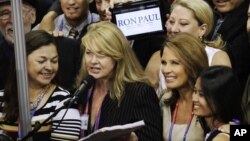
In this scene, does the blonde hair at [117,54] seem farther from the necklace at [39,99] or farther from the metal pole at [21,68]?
the metal pole at [21,68]

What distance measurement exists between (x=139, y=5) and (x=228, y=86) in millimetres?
1076

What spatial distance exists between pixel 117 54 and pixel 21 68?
77cm

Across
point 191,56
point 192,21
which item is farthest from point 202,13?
point 191,56

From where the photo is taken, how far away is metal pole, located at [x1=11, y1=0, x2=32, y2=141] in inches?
85.4

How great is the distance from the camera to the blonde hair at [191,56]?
9.20 ft

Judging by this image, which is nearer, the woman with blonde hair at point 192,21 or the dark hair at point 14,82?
the dark hair at point 14,82

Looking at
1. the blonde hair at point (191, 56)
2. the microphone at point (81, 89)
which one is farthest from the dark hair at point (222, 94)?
the microphone at point (81, 89)

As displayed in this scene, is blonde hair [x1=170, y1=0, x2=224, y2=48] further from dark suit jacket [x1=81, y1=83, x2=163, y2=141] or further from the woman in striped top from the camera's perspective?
the woman in striped top

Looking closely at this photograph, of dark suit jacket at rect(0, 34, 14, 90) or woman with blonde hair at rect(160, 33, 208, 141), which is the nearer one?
woman with blonde hair at rect(160, 33, 208, 141)

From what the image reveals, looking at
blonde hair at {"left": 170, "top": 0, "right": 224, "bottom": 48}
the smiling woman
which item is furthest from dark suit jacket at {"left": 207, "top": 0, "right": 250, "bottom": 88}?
the smiling woman

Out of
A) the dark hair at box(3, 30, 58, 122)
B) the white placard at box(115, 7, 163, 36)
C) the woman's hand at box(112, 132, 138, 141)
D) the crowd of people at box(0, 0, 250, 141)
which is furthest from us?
the white placard at box(115, 7, 163, 36)

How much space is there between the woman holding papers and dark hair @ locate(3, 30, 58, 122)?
256 mm

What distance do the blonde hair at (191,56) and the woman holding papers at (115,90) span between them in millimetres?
194

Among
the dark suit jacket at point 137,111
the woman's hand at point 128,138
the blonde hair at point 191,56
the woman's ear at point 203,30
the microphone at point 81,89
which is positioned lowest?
the woman's hand at point 128,138
